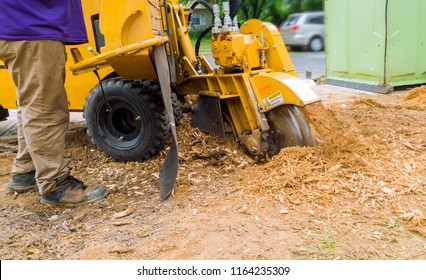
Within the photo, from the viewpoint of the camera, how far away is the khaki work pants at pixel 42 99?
285cm

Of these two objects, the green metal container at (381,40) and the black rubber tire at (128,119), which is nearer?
the black rubber tire at (128,119)

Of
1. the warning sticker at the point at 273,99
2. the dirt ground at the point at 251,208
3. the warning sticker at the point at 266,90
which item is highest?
the warning sticker at the point at 266,90

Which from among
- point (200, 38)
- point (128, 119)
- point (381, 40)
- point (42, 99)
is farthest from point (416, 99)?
point (42, 99)

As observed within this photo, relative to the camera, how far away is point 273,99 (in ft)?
11.2

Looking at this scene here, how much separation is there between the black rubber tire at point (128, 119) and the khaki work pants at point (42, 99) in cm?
79

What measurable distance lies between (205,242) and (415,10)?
20.1 ft

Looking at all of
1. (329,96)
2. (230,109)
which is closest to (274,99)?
(230,109)

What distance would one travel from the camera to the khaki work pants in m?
2.85

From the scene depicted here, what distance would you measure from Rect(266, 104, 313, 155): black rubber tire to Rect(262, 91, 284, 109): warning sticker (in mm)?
74

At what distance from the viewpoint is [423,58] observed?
7078 millimetres

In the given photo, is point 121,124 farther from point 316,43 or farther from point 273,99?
point 316,43

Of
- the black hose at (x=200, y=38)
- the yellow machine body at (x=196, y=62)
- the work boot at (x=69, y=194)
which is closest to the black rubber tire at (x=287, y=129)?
the yellow machine body at (x=196, y=62)

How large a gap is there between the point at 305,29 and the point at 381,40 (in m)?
5.55

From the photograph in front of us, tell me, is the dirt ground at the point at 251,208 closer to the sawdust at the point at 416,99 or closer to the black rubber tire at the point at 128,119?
the black rubber tire at the point at 128,119
